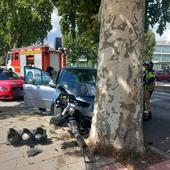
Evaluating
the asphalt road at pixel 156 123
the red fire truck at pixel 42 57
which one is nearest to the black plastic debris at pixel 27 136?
the asphalt road at pixel 156 123

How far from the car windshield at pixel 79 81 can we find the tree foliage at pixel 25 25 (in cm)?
3184

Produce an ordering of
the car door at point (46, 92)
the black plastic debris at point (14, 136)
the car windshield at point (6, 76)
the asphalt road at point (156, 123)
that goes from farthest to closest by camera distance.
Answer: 1. the car windshield at point (6, 76)
2. the car door at point (46, 92)
3. the asphalt road at point (156, 123)
4. the black plastic debris at point (14, 136)

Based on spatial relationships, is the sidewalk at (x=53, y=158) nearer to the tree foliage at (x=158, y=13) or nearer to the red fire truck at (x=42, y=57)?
the tree foliage at (x=158, y=13)

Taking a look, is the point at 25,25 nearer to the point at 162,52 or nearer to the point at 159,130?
the point at 159,130

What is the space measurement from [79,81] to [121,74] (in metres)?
3.51

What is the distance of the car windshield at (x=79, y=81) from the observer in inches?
353

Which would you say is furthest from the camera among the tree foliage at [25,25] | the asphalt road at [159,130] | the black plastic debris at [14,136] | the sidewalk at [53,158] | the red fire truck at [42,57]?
the tree foliage at [25,25]

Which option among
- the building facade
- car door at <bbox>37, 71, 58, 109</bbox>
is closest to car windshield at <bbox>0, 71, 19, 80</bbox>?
car door at <bbox>37, 71, 58, 109</bbox>

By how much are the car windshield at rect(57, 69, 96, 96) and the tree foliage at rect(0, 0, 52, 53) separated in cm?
3184

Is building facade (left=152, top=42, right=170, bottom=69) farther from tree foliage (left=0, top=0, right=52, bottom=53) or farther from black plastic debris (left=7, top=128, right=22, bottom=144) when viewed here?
black plastic debris (left=7, top=128, right=22, bottom=144)

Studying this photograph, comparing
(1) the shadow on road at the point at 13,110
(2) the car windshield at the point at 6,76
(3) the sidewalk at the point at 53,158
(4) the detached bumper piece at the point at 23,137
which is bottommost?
(1) the shadow on road at the point at 13,110

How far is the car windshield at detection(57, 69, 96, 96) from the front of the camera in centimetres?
897

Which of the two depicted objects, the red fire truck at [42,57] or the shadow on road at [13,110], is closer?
the shadow on road at [13,110]

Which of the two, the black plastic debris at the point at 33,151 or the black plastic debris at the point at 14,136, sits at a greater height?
the black plastic debris at the point at 14,136
